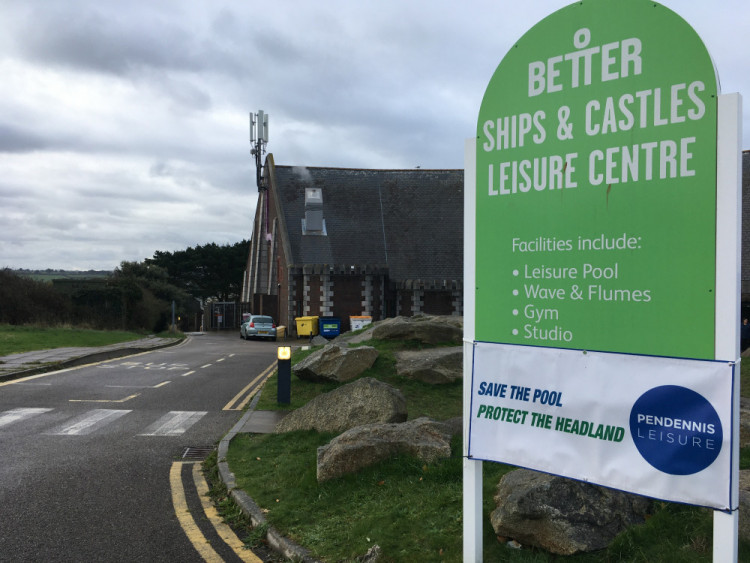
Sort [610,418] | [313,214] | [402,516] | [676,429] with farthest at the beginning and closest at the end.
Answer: [313,214] → [402,516] → [610,418] → [676,429]

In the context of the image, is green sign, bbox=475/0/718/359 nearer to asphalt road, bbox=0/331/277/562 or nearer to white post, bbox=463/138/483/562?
white post, bbox=463/138/483/562

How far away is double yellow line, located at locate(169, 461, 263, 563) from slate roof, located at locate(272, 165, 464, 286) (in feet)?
114

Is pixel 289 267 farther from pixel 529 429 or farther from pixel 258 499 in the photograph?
pixel 529 429

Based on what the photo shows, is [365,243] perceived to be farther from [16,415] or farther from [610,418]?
[610,418]

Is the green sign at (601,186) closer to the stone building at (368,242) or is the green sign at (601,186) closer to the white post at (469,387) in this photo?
the white post at (469,387)

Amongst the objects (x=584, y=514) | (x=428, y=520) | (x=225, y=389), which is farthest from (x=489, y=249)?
(x=225, y=389)

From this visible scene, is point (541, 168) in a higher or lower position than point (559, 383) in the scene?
higher

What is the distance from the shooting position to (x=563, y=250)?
4512 millimetres

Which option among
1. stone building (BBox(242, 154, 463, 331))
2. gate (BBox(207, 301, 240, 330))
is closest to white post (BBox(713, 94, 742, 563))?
stone building (BBox(242, 154, 463, 331))

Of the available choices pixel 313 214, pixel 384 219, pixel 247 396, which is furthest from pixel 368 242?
pixel 247 396

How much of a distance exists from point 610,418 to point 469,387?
116 cm

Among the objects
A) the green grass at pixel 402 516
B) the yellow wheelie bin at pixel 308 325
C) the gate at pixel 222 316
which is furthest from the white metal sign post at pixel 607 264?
the gate at pixel 222 316

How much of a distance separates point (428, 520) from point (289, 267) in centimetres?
3738

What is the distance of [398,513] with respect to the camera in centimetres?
600
